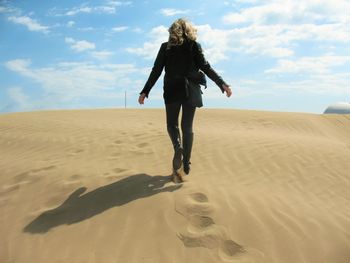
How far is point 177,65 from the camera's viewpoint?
482 cm

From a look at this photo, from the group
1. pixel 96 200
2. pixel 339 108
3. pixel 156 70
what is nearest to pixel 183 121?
pixel 156 70

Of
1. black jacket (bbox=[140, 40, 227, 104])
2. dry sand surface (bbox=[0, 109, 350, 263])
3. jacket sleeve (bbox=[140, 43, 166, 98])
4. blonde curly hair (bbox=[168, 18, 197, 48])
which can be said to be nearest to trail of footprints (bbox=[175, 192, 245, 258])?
dry sand surface (bbox=[0, 109, 350, 263])

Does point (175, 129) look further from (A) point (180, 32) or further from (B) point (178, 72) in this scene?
(A) point (180, 32)

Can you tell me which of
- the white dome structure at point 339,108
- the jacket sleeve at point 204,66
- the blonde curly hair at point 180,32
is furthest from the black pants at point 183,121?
the white dome structure at point 339,108

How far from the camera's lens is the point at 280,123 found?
1239 cm

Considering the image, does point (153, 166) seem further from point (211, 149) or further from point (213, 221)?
point (213, 221)

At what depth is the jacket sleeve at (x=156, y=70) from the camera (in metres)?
4.85

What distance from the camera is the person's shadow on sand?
170 inches

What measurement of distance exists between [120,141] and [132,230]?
3.96m

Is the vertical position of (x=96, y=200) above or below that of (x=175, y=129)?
below

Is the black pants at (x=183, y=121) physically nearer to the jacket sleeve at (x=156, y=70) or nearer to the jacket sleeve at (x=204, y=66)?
the jacket sleeve at (x=156, y=70)

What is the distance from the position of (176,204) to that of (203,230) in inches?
21.1

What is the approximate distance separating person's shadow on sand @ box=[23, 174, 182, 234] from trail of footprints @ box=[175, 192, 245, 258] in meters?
0.45

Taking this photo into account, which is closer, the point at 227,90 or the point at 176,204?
the point at 176,204
